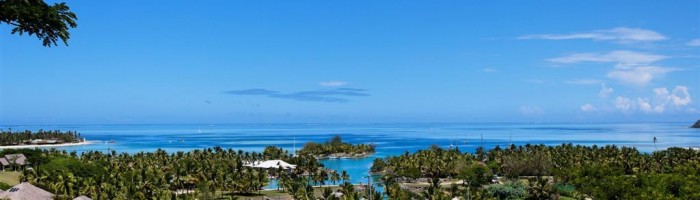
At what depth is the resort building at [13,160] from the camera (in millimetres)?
96125

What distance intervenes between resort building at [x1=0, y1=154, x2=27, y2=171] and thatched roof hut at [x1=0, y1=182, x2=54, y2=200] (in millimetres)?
48097

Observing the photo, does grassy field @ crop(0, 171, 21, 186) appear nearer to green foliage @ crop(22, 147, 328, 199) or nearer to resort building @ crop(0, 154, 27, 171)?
resort building @ crop(0, 154, 27, 171)

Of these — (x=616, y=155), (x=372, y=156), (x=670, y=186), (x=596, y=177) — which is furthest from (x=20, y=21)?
(x=372, y=156)

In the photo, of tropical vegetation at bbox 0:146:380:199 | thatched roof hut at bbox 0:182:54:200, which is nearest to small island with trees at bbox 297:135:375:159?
tropical vegetation at bbox 0:146:380:199

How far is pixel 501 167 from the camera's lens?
101125 mm

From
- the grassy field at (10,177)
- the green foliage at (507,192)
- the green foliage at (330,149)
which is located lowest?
the green foliage at (507,192)

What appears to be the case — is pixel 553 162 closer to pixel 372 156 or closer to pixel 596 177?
pixel 596 177

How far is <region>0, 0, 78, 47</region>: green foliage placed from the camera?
1172 centimetres

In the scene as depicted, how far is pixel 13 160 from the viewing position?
95.7 metres

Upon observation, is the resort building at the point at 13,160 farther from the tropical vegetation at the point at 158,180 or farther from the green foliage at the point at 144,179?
the green foliage at the point at 144,179

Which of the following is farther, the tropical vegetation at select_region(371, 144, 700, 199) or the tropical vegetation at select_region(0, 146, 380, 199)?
the tropical vegetation at select_region(371, 144, 700, 199)

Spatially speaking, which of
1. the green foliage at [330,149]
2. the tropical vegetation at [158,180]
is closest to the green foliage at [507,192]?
the tropical vegetation at [158,180]

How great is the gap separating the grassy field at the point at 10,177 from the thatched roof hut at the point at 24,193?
27732 millimetres

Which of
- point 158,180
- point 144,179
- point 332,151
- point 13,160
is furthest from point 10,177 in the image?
point 332,151
